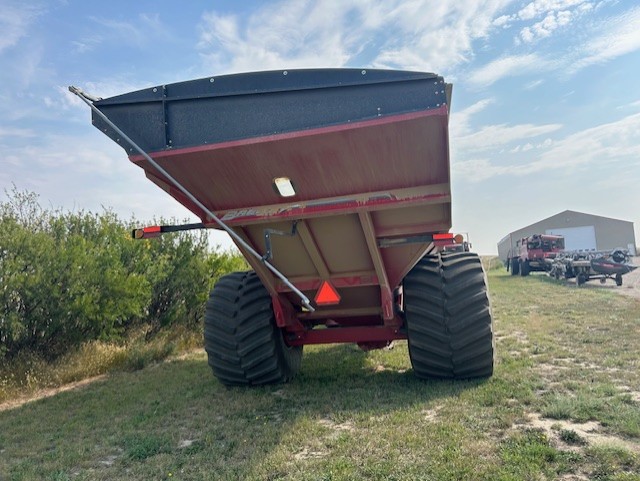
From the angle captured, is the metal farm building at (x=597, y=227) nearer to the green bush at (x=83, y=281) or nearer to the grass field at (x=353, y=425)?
the green bush at (x=83, y=281)

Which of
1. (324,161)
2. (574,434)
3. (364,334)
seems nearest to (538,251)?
(364,334)

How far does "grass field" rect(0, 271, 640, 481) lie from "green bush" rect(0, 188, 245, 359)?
105 centimetres

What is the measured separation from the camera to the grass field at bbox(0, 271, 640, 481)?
3.09 meters

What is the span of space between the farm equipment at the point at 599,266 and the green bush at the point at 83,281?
44.3 feet

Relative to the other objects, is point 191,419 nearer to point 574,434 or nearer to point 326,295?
point 326,295

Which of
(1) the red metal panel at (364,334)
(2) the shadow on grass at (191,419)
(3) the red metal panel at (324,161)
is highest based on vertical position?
(3) the red metal panel at (324,161)

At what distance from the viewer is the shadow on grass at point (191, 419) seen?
350 centimetres

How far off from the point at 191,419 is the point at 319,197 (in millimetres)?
2350

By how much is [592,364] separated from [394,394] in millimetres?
2516

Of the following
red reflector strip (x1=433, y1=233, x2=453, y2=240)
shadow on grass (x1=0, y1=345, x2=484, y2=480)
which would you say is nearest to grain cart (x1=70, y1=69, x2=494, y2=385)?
red reflector strip (x1=433, y1=233, x2=453, y2=240)

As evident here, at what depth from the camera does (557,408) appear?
3877 millimetres

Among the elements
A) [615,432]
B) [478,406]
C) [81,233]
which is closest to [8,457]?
[478,406]

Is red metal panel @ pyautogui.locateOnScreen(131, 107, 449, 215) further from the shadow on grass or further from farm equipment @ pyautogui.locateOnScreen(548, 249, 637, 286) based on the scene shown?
farm equipment @ pyautogui.locateOnScreen(548, 249, 637, 286)

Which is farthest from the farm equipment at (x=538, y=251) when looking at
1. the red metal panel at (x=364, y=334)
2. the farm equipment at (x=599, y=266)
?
the red metal panel at (x=364, y=334)
